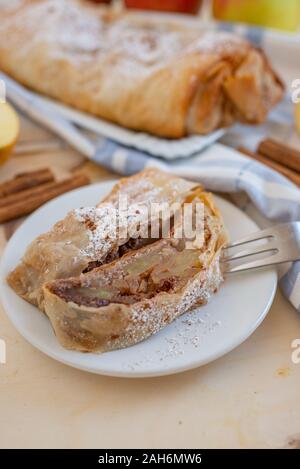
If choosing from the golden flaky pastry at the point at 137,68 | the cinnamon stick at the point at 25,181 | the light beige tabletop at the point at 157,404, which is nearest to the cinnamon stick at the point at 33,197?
the cinnamon stick at the point at 25,181

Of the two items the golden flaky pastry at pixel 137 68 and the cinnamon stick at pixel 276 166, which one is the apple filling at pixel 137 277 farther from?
the golden flaky pastry at pixel 137 68

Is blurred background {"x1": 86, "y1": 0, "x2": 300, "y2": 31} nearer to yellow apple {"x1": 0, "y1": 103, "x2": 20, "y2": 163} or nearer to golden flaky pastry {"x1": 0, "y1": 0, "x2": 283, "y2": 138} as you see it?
golden flaky pastry {"x1": 0, "y1": 0, "x2": 283, "y2": 138}

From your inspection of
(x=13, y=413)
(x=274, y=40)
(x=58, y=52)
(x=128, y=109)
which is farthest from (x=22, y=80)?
(x=13, y=413)

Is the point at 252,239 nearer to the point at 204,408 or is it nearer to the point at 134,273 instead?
the point at 134,273

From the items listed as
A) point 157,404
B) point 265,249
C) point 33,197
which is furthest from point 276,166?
point 157,404

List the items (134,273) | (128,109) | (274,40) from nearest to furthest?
(134,273)
(128,109)
(274,40)

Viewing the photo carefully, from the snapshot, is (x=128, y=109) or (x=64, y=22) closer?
(x=128, y=109)
